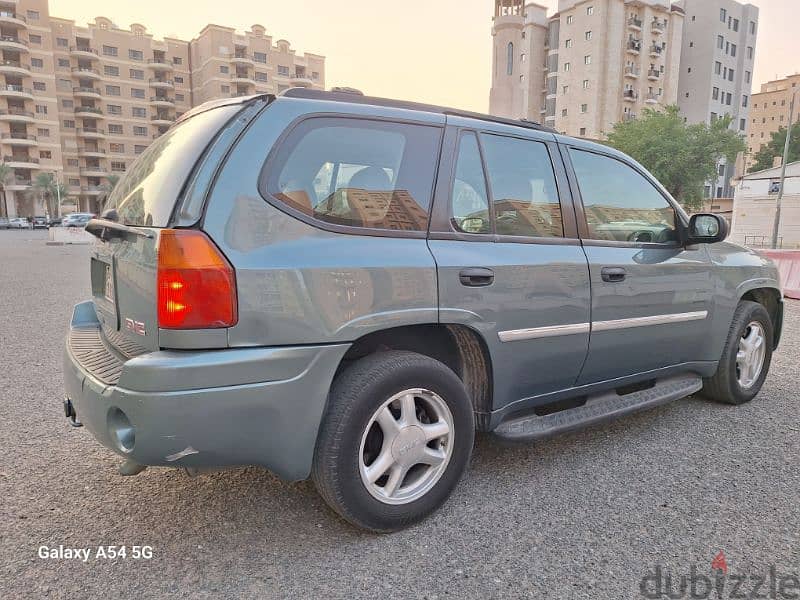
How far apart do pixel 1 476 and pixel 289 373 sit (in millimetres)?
1927

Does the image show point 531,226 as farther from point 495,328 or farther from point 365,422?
point 365,422

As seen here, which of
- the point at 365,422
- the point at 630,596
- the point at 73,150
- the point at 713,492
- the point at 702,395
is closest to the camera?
the point at 630,596

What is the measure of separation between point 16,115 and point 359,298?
76656mm

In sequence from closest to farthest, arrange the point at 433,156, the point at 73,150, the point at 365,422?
the point at 365,422 < the point at 433,156 < the point at 73,150

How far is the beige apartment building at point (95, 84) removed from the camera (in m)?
63.5

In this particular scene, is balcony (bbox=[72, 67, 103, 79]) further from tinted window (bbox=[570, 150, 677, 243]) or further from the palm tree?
tinted window (bbox=[570, 150, 677, 243])

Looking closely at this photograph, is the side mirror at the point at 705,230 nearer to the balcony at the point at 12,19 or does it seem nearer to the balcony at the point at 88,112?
the balcony at the point at 88,112

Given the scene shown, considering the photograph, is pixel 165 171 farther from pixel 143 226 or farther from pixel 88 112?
pixel 88 112

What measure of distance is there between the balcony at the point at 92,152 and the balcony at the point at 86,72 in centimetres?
862

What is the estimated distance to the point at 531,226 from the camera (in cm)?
288

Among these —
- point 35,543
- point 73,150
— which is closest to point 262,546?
point 35,543

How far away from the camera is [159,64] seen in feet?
239

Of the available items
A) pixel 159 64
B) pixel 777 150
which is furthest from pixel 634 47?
pixel 159 64
